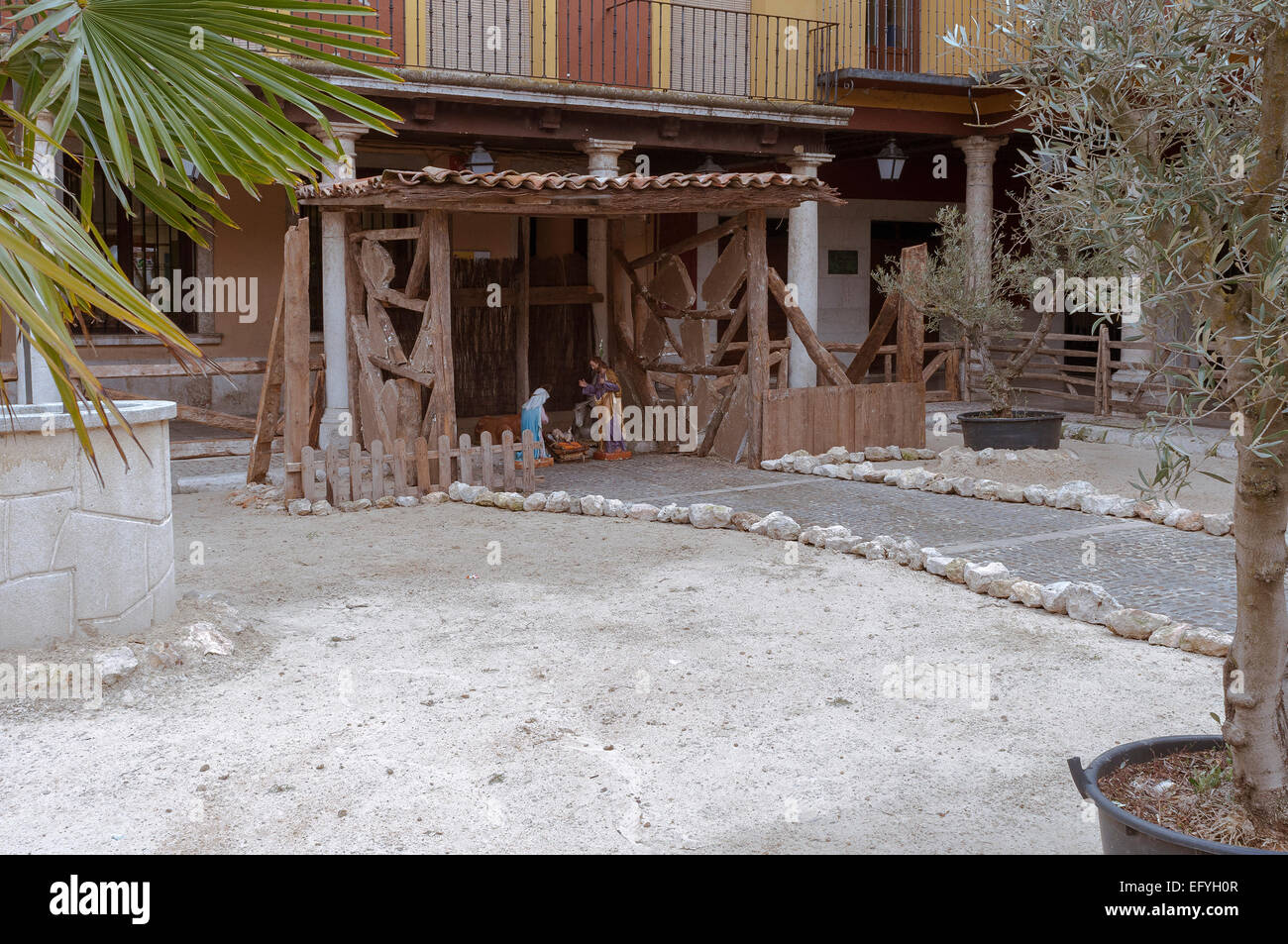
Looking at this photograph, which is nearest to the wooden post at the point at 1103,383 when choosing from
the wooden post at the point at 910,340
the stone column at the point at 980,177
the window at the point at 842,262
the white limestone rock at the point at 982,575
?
the stone column at the point at 980,177

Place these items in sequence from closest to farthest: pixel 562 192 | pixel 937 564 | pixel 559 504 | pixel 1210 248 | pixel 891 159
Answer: pixel 1210 248 → pixel 937 564 → pixel 559 504 → pixel 562 192 → pixel 891 159

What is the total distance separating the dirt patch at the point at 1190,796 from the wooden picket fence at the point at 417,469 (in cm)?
706

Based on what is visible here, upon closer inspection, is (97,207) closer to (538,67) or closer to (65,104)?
(538,67)

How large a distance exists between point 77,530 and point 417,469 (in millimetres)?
4695

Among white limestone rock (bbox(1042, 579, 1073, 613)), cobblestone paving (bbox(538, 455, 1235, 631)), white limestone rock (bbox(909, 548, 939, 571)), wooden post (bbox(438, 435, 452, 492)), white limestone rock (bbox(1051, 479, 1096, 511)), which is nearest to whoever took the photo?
white limestone rock (bbox(1042, 579, 1073, 613))

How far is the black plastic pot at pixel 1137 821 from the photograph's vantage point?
9.88 ft

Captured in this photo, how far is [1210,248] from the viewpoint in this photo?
129 inches

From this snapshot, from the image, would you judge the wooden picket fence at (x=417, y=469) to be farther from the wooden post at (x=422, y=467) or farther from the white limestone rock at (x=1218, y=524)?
the white limestone rock at (x=1218, y=524)

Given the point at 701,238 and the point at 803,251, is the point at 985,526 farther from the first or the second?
the point at 803,251

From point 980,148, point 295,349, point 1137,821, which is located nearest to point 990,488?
point 295,349

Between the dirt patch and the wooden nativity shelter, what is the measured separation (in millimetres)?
7171

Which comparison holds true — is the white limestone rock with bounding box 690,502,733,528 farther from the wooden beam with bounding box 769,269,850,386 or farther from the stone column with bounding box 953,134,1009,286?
the stone column with bounding box 953,134,1009,286

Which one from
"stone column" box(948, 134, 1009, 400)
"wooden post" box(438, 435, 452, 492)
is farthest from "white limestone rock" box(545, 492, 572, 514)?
"stone column" box(948, 134, 1009, 400)

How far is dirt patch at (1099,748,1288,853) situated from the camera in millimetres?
3408
